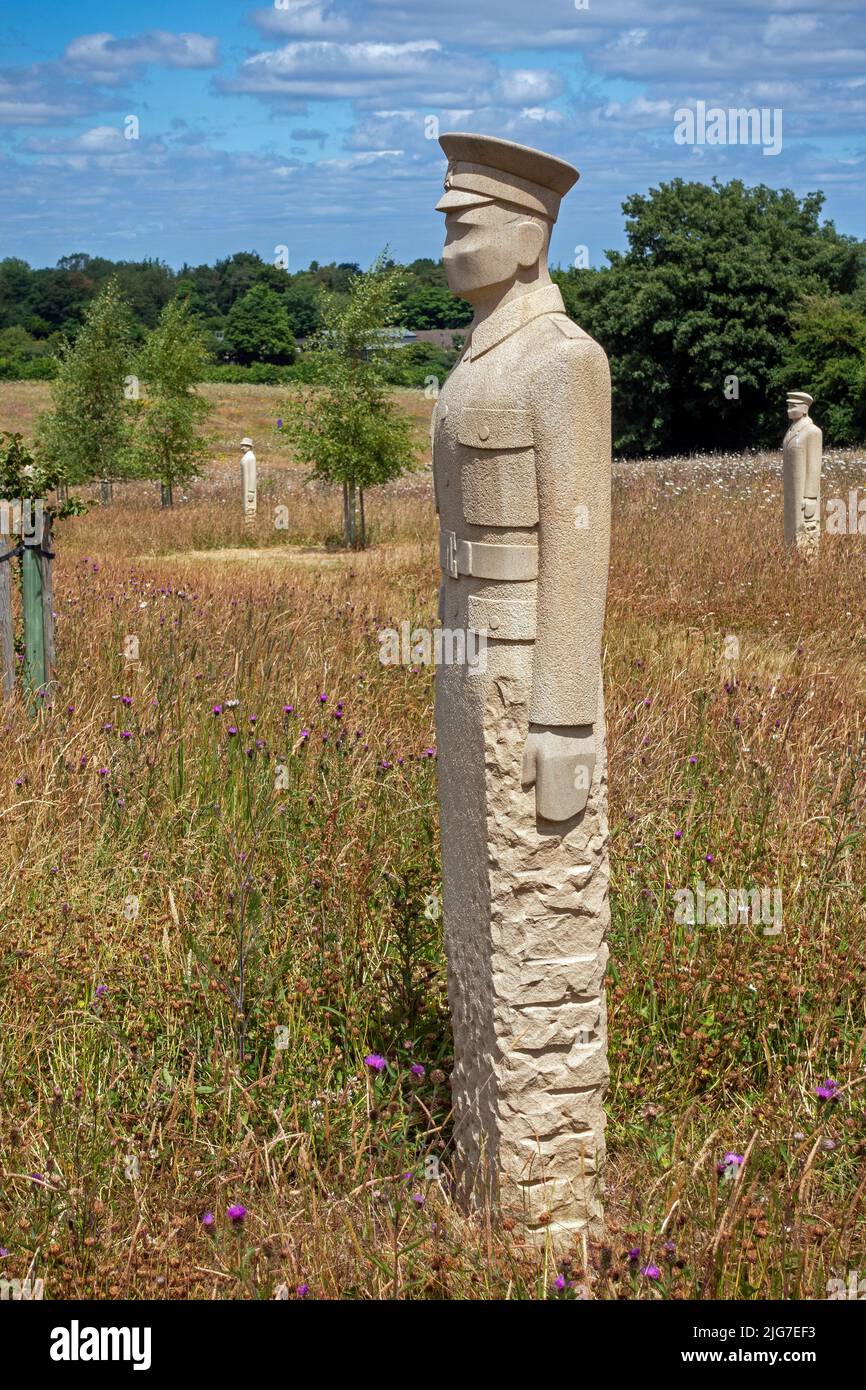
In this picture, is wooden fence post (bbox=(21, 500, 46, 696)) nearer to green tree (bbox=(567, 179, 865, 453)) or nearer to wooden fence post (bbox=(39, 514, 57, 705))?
wooden fence post (bbox=(39, 514, 57, 705))

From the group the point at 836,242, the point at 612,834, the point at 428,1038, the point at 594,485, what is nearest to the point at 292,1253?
the point at 428,1038

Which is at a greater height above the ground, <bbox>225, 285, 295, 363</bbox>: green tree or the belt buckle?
<bbox>225, 285, 295, 363</bbox>: green tree

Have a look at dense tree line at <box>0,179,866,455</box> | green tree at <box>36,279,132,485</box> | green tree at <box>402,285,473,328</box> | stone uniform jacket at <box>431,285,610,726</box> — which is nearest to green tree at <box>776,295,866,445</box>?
dense tree line at <box>0,179,866,455</box>

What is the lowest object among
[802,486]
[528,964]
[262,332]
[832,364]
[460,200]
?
[528,964]

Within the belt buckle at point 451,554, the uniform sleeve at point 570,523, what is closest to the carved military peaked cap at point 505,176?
the uniform sleeve at point 570,523

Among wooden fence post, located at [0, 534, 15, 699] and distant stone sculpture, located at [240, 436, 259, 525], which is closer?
wooden fence post, located at [0, 534, 15, 699]

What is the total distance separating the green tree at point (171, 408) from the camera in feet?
79.3

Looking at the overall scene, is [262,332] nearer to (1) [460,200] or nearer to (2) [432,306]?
(2) [432,306]

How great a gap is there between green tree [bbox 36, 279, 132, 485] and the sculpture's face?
24063 millimetres

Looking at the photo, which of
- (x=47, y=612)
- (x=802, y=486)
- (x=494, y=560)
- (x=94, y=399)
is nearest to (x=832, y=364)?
(x=94, y=399)

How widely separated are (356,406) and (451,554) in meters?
16.5

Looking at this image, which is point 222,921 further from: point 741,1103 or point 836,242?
point 836,242

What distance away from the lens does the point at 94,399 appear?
27.2 meters

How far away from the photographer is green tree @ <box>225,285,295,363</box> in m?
65.1
